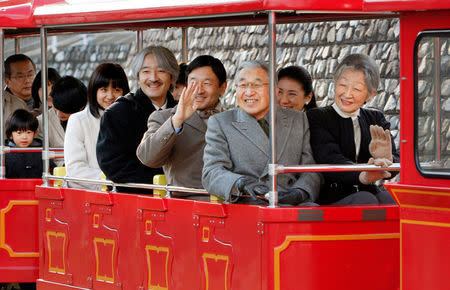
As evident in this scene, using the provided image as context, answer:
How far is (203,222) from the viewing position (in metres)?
7.09

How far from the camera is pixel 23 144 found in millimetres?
9672

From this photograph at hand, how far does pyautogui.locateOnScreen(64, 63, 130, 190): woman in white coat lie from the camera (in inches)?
342

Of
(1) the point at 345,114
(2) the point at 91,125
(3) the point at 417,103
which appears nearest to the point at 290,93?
(1) the point at 345,114

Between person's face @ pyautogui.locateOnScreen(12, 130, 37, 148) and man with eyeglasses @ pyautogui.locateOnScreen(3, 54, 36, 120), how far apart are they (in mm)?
966

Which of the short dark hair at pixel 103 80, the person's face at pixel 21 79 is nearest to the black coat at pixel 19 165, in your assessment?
the short dark hair at pixel 103 80

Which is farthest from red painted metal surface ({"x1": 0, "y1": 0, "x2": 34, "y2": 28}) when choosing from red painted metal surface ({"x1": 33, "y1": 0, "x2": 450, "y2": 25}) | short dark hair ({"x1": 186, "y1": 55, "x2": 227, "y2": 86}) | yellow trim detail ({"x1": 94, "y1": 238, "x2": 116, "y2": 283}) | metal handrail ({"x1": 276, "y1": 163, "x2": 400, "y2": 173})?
metal handrail ({"x1": 276, "y1": 163, "x2": 400, "y2": 173})

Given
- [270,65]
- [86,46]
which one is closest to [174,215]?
[270,65]

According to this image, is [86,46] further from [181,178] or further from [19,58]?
[181,178]

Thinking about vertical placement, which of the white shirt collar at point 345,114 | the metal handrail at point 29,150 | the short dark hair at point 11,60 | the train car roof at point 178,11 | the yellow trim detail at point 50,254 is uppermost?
the train car roof at point 178,11

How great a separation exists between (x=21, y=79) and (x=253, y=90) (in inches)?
174

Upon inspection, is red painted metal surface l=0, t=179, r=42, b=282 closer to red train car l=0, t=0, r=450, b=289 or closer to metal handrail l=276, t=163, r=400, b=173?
red train car l=0, t=0, r=450, b=289

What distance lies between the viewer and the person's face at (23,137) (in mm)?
9641

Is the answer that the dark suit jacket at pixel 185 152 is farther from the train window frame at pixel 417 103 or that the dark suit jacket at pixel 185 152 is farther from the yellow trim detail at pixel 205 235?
the train window frame at pixel 417 103

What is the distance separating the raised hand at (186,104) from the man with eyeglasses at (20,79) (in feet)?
12.8
